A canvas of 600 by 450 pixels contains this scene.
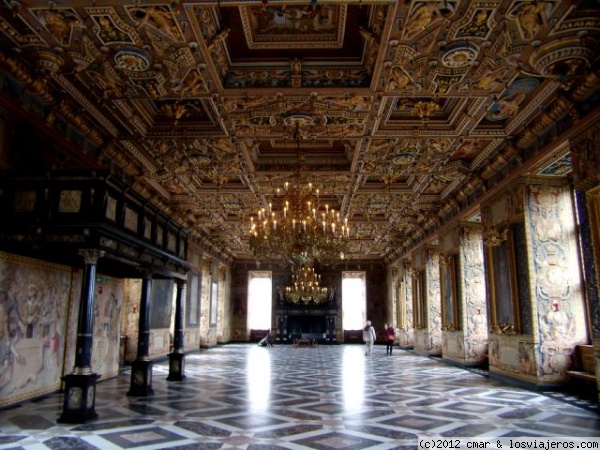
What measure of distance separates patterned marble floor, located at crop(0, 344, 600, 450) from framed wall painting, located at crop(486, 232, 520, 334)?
149 centimetres

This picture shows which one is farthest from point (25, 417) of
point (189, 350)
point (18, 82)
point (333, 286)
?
point (333, 286)

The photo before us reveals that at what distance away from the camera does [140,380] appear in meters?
8.88

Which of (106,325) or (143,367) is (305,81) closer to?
(143,367)

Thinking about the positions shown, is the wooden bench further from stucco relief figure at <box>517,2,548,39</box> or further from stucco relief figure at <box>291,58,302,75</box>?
stucco relief figure at <box>291,58,302,75</box>

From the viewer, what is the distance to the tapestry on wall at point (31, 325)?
291 inches

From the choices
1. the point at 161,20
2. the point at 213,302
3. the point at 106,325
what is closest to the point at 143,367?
the point at 106,325

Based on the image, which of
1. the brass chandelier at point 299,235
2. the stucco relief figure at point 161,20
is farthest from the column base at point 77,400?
the stucco relief figure at point 161,20

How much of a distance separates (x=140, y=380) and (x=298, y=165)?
5.41 m

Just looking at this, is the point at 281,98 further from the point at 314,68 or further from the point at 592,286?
the point at 592,286

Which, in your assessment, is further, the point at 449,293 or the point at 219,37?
the point at 449,293

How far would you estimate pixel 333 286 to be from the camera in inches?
1153

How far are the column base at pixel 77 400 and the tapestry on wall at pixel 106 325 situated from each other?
3.61m

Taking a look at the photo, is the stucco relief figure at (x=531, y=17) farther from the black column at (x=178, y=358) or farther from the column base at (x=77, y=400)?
the black column at (x=178, y=358)

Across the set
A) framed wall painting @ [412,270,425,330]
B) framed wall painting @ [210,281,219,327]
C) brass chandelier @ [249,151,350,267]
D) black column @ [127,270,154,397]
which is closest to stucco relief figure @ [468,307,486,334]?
framed wall painting @ [412,270,425,330]
